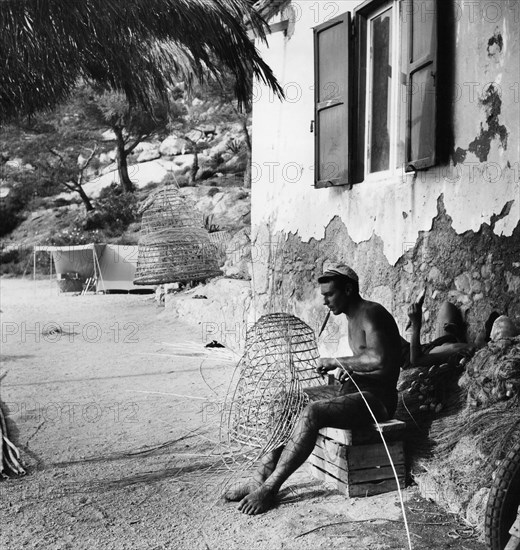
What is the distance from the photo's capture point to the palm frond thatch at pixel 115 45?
4.80 m

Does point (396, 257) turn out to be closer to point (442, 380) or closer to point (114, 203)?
point (442, 380)

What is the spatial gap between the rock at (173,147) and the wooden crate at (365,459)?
33.7 metres

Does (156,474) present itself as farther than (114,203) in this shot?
No

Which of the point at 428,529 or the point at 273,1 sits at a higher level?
the point at 273,1

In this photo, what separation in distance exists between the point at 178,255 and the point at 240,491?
16.7ft

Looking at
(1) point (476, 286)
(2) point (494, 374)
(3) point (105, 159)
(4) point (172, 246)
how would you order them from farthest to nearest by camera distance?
(3) point (105, 159) < (4) point (172, 246) < (1) point (476, 286) < (2) point (494, 374)

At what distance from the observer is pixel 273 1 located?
8.23 metres

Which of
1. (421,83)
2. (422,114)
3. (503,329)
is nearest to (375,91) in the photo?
(421,83)

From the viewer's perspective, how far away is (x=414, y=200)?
Result: 19.1ft

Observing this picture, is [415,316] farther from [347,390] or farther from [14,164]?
[14,164]

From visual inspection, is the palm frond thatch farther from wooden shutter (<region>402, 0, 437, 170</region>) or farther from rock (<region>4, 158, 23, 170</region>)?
rock (<region>4, 158, 23, 170</region>)

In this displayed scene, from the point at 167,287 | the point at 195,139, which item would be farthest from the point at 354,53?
the point at 195,139

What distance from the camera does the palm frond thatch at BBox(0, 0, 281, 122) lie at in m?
4.80

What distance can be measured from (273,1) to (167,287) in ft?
28.1
